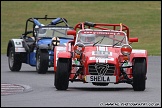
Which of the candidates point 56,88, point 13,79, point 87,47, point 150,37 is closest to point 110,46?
point 87,47

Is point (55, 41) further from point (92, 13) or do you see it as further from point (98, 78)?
point (92, 13)

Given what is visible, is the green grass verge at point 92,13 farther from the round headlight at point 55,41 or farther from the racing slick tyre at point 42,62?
the racing slick tyre at point 42,62

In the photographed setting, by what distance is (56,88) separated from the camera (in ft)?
61.0

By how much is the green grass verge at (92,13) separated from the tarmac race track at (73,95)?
93.5 ft

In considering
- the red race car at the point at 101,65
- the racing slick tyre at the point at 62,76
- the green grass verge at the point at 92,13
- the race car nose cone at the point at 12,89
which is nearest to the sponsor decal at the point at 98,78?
the red race car at the point at 101,65

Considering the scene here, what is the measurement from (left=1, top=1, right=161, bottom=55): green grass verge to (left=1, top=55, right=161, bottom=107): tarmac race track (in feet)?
93.5

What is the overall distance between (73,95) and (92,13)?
44.3 m

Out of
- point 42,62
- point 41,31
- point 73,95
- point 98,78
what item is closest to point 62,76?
point 98,78

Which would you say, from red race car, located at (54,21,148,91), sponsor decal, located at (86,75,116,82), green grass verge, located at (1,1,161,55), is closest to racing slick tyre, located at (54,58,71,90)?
red race car, located at (54,21,148,91)

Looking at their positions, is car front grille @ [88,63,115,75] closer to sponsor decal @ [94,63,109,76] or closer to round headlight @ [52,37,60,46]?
sponsor decal @ [94,63,109,76]

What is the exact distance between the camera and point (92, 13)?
6103 cm

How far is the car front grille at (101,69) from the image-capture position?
1839 centimetres

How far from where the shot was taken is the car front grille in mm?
18391

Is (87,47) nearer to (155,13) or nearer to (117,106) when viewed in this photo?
(117,106)
